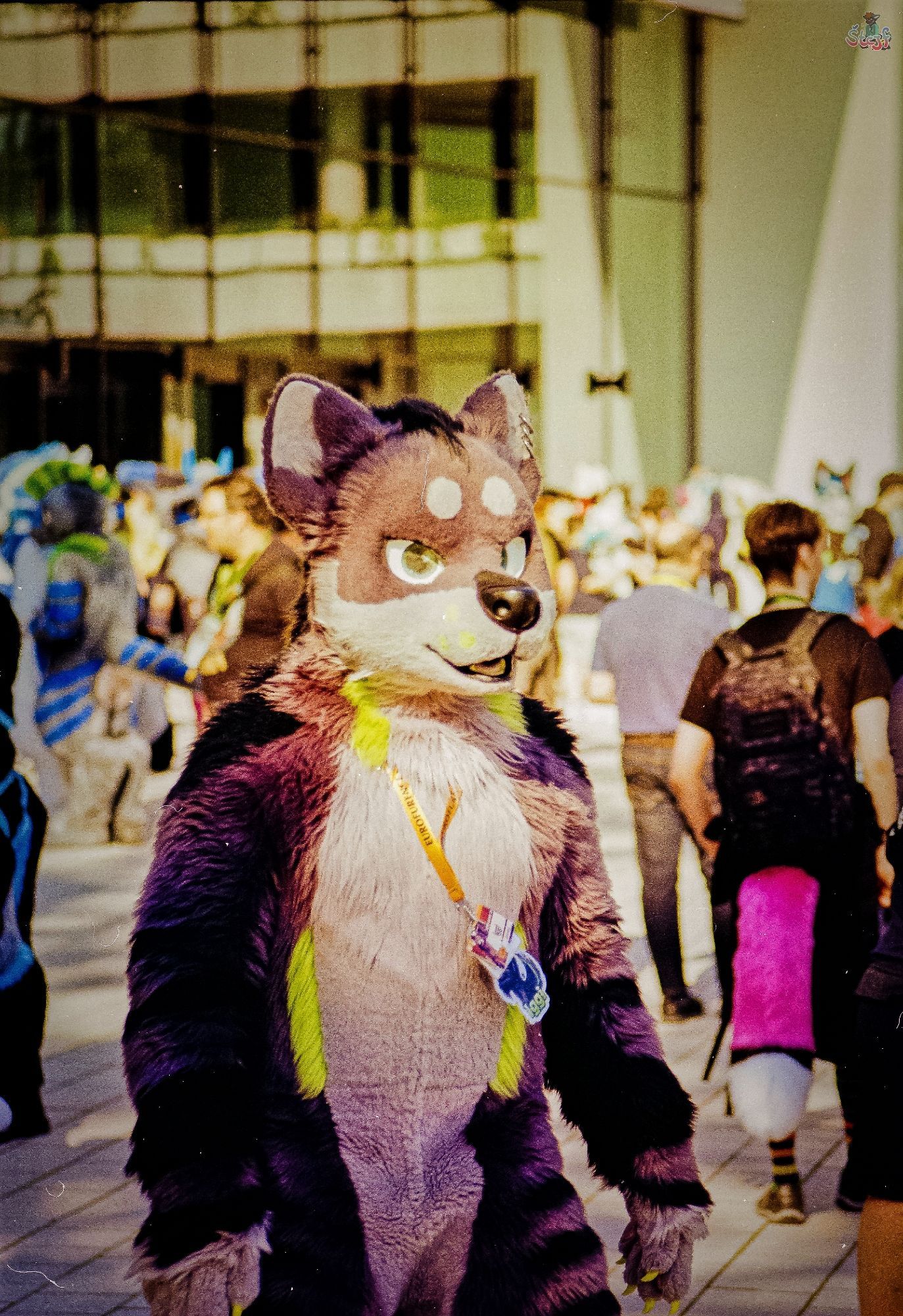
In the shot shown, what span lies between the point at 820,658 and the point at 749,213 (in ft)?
76.1

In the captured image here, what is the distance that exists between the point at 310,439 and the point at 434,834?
0.61m

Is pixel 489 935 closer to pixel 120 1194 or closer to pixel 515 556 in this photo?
pixel 515 556

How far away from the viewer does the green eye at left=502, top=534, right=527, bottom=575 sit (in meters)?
2.75

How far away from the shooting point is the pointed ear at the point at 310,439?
8.93 ft

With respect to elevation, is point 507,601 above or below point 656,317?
below

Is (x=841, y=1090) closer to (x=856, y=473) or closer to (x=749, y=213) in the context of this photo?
(x=856, y=473)

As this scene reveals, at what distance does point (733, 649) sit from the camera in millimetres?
4848

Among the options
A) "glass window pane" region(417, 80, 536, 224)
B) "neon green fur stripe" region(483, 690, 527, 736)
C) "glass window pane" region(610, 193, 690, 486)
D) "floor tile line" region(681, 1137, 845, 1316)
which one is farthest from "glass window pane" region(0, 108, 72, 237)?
"neon green fur stripe" region(483, 690, 527, 736)

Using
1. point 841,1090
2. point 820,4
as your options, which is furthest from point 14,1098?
point 820,4

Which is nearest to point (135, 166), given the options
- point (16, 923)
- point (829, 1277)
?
point (16, 923)

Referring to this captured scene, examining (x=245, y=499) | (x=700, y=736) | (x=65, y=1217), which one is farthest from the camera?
(x=245, y=499)

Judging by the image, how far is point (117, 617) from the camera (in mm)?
9148

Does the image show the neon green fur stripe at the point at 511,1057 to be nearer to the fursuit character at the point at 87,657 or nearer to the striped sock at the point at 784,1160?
the striped sock at the point at 784,1160

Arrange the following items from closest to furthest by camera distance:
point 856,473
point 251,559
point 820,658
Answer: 1. point 820,658
2. point 251,559
3. point 856,473
